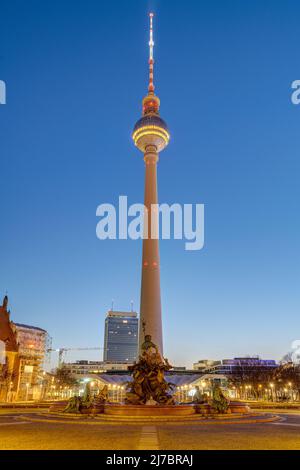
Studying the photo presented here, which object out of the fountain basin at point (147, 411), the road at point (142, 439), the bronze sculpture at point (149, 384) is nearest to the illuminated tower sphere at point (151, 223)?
the bronze sculpture at point (149, 384)

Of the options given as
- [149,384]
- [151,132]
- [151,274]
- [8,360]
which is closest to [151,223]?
[151,274]

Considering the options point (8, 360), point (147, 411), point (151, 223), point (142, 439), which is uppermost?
point (151, 223)

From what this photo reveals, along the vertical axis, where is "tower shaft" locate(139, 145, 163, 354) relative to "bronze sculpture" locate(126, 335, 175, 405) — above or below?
above

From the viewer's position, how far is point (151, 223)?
10400cm

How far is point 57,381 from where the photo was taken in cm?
10950

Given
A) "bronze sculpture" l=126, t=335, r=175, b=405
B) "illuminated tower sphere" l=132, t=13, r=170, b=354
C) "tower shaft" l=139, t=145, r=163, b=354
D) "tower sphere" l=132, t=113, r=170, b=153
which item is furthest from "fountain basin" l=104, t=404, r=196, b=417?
"tower sphere" l=132, t=113, r=170, b=153

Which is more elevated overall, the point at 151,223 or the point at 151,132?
the point at 151,132

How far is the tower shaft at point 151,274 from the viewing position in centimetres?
9450

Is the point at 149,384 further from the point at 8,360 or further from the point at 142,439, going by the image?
the point at 8,360

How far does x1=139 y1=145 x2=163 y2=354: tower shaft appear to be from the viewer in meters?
94.5

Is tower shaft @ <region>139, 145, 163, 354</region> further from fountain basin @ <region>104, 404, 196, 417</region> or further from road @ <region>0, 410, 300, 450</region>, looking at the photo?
road @ <region>0, 410, 300, 450</region>

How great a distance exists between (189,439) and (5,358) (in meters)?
80.6

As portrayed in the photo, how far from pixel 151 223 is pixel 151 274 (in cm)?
1444
